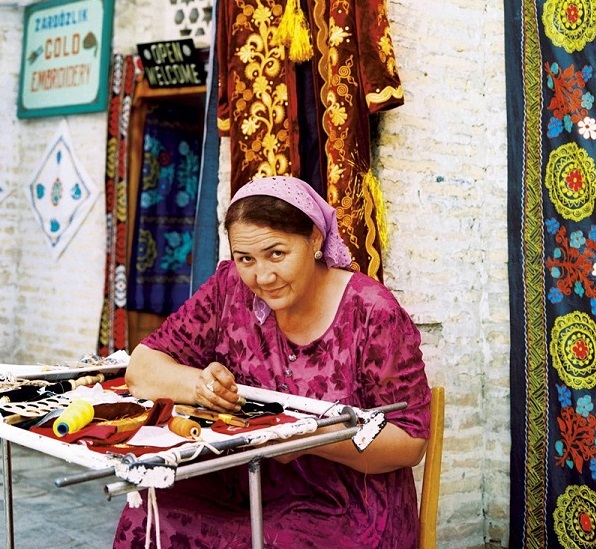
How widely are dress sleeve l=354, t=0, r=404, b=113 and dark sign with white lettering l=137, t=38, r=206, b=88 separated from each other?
1978 mm

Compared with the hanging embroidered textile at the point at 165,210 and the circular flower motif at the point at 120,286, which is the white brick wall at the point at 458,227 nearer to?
the hanging embroidered textile at the point at 165,210

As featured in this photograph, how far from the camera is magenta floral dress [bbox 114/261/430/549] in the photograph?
7.09 ft

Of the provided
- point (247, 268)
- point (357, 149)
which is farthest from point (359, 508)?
point (357, 149)

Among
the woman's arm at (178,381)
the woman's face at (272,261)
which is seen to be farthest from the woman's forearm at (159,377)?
the woman's face at (272,261)

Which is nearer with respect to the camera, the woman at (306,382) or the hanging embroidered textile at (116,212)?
the woman at (306,382)

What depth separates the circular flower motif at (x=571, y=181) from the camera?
311 cm

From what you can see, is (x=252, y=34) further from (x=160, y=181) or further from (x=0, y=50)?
(x=0, y=50)

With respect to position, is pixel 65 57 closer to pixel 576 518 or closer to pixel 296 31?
pixel 296 31

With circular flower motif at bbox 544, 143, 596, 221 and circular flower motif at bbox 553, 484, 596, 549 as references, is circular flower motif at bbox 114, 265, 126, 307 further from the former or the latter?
circular flower motif at bbox 553, 484, 596, 549

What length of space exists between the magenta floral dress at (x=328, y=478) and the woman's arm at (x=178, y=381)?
23 centimetres

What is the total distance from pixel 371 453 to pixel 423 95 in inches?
75.2

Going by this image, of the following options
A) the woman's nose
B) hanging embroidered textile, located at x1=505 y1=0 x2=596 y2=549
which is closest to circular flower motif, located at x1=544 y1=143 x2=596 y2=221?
hanging embroidered textile, located at x1=505 y1=0 x2=596 y2=549

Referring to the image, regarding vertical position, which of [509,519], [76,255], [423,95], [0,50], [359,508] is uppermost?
[0,50]

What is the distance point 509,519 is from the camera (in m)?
3.61
